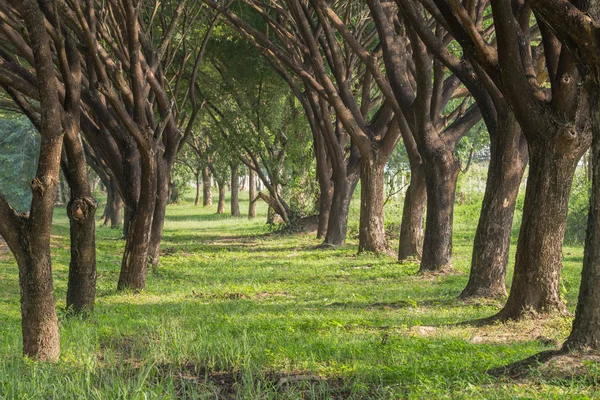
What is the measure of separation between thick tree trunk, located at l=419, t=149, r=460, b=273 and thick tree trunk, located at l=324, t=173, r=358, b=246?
7136mm

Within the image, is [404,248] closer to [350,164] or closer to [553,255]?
[350,164]

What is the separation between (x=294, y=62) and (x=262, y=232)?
41.7ft

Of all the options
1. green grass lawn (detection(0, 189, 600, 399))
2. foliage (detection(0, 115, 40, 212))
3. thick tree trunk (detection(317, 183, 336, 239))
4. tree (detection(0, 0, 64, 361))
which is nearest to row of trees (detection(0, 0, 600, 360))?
tree (detection(0, 0, 64, 361))

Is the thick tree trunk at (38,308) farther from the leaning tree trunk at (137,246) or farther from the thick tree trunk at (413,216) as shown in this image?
the thick tree trunk at (413,216)

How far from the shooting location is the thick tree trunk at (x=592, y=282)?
655cm

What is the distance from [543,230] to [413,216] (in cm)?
799

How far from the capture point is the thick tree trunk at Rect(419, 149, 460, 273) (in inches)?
580

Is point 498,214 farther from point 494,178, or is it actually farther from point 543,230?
point 543,230

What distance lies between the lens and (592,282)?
6.65 metres

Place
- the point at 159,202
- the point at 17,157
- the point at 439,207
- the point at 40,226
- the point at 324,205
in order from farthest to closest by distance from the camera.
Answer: the point at 17,157 < the point at 324,205 < the point at 159,202 < the point at 439,207 < the point at 40,226

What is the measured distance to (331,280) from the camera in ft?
49.2

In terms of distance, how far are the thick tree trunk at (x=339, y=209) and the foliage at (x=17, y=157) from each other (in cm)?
2049

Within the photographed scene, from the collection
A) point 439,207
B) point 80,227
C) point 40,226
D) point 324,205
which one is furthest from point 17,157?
point 40,226

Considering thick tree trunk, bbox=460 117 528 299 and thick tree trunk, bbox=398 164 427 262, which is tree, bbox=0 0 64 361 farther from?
thick tree trunk, bbox=398 164 427 262
